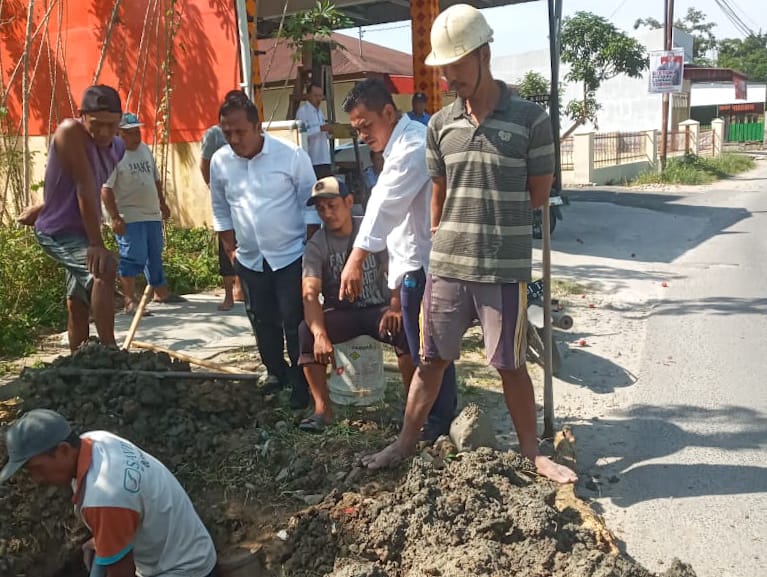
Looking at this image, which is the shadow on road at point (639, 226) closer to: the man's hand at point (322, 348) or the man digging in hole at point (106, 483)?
the man's hand at point (322, 348)

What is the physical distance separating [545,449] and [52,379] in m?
2.71

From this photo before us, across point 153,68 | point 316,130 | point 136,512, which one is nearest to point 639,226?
point 316,130

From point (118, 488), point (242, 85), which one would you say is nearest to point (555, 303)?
point (118, 488)

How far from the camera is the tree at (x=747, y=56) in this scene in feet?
220

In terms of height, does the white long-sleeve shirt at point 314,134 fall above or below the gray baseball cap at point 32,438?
above

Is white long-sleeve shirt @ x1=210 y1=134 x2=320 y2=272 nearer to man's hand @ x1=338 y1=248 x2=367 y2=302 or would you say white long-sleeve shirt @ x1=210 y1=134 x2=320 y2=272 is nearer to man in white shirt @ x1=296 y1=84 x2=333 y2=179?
man's hand @ x1=338 y1=248 x2=367 y2=302

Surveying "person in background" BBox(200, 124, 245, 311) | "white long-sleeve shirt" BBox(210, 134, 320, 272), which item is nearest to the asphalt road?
"white long-sleeve shirt" BBox(210, 134, 320, 272)

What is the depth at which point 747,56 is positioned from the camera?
72500 mm

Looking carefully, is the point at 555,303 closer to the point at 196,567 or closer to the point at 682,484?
the point at 682,484

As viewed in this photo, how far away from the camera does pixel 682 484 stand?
3711 millimetres

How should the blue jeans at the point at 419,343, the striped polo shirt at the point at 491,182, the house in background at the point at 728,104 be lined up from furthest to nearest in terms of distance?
the house in background at the point at 728,104
the blue jeans at the point at 419,343
the striped polo shirt at the point at 491,182

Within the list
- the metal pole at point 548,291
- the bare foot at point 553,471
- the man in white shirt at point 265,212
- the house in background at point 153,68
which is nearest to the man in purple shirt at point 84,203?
the man in white shirt at point 265,212

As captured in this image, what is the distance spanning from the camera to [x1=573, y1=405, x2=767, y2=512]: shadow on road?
3662mm

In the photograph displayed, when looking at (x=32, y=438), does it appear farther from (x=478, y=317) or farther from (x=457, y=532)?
(x=478, y=317)
